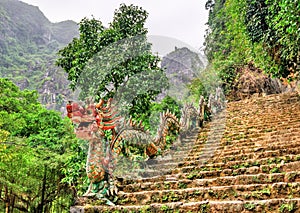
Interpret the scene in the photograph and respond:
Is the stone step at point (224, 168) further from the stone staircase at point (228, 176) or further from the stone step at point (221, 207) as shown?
the stone step at point (221, 207)

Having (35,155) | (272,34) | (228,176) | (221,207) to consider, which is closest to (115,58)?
(35,155)

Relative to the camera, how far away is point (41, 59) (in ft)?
216

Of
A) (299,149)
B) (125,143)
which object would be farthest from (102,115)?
(299,149)

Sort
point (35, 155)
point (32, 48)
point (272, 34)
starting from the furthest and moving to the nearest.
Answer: point (32, 48) → point (35, 155) → point (272, 34)

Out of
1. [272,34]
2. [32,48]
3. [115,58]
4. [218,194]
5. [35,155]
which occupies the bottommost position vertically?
[35,155]

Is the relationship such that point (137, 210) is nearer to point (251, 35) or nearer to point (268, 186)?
point (268, 186)

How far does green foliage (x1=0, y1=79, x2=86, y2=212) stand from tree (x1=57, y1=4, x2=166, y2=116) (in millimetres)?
1852

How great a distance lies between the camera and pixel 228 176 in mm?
3461

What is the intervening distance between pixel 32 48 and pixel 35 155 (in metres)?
74.8

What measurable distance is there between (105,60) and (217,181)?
553cm

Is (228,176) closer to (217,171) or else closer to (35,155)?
(217,171)

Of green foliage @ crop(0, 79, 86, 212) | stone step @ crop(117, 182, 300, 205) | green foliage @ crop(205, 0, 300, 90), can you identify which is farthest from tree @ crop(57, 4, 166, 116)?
stone step @ crop(117, 182, 300, 205)

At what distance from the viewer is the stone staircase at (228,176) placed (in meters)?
2.64

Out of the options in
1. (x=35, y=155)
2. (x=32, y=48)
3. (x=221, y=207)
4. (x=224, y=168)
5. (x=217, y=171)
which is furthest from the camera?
(x=32, y=48)
